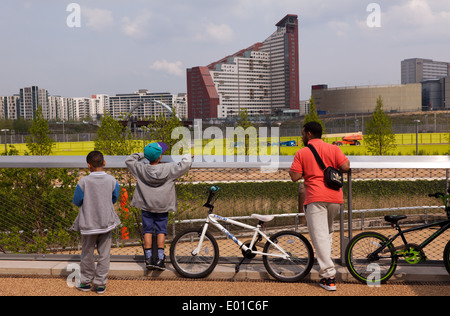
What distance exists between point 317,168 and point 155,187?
174cm

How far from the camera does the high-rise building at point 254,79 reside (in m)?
139

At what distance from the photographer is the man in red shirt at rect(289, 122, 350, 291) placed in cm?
511

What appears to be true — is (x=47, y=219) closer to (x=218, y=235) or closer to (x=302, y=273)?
(x=218, y=235)

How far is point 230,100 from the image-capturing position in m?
148

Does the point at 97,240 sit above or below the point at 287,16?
below

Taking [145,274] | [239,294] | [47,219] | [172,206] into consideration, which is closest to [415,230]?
[239,294]

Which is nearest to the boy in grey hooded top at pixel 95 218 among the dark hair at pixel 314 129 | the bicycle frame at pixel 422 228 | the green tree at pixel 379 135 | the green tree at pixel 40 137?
the dark hair at pixel 314 129

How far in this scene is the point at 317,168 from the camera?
16.8 ft

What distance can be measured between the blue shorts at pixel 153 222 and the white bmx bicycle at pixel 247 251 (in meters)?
0.21

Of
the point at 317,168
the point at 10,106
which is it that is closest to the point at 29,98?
the point at 10,106

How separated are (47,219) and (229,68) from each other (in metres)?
140

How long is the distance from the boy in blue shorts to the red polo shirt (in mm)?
1195

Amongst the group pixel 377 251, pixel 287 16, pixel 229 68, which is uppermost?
pixel 287 16

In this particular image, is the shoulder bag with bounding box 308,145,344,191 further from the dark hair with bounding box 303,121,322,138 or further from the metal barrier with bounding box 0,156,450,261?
the metal barrier with bounding box 0,156,450,261
